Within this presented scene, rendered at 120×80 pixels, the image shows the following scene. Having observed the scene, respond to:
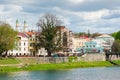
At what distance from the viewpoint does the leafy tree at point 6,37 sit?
108438 millimetres

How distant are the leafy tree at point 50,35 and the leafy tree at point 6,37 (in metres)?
16.6

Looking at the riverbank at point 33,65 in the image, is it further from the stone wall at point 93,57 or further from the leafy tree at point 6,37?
the stone wall at point 93,57

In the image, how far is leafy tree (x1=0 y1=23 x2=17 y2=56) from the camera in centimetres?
10844

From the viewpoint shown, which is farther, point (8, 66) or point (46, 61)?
point (46, 61)

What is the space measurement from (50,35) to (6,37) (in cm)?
2061

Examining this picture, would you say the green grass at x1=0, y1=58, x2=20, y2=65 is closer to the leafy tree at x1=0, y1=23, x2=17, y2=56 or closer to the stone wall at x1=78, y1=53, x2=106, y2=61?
the leafy tree at x1=0, y1=23, x2=17, y2=56

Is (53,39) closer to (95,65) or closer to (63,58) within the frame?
(63,58)

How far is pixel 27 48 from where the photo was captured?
156250 mm

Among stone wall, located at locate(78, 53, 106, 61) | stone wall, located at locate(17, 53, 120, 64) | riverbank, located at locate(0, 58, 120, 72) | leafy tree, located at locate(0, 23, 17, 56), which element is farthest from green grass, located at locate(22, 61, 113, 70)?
leafy tree, located at locate(0, 23, 17, 56)

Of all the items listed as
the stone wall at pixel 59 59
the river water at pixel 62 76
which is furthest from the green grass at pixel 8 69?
the stone wall at pixel 59 59

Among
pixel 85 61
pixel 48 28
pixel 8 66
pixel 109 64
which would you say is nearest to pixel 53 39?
pixel 48 28

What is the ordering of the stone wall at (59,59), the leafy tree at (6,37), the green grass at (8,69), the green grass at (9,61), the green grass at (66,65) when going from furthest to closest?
1. the stone wall at (59,59)
2. the leafy tree at (6,37)
3. the green grass at (9,61)
4. the green grass at (66,65)
5. the green grass at (8,69)

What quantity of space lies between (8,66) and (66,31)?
191ft

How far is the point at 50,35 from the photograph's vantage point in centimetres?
12675
